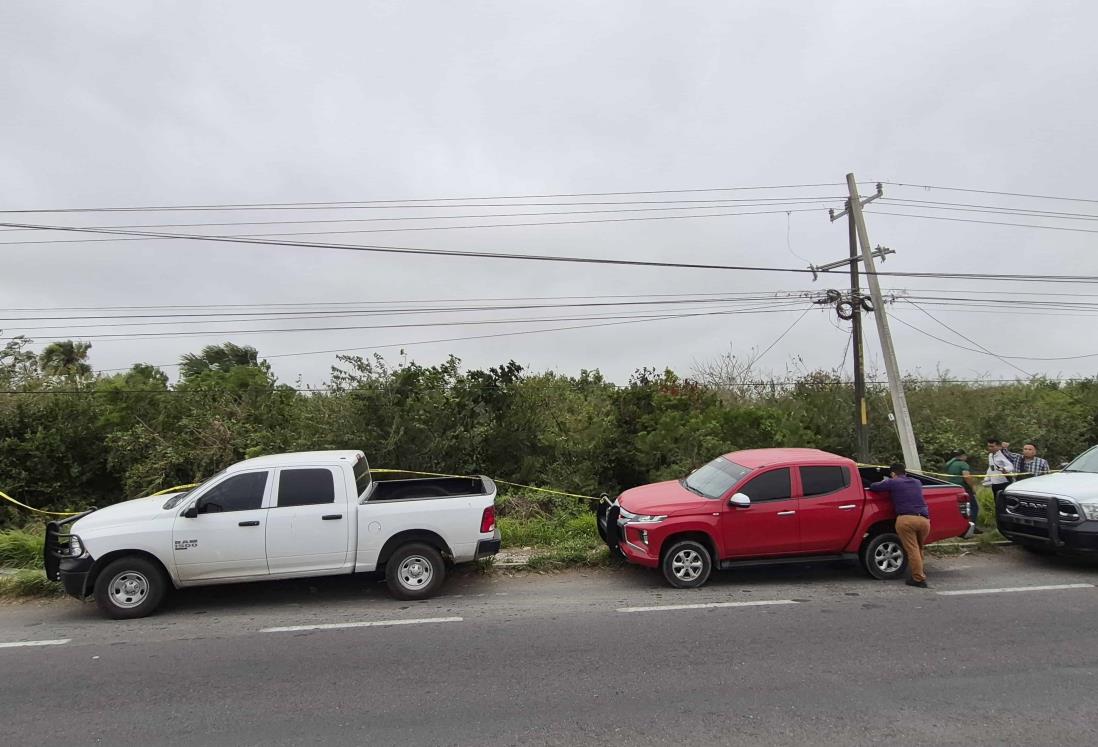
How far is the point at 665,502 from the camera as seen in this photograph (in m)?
8.84

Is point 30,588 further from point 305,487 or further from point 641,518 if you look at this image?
point 641,518

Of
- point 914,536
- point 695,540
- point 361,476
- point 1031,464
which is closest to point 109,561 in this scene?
point 361,476

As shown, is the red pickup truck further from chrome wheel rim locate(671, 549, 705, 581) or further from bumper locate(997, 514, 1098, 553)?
bumper locate(997, 514, 1098, 553)

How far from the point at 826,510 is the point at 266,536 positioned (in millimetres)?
6862

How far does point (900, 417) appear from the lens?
55.5 ft

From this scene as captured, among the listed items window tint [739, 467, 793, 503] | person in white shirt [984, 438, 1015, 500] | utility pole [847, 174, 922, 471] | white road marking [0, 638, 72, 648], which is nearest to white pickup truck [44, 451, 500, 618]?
white road marking [0, 638, 72, 648]

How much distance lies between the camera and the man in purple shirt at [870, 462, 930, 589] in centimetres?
852

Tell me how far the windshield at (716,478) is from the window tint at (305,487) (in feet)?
15.7

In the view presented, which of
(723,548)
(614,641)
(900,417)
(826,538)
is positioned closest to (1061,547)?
(826,538)

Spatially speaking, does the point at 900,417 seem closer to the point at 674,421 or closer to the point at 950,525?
the point at 674,421

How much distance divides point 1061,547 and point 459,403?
10.9 metres

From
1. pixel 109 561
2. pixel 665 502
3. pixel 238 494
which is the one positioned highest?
pixel 238 494

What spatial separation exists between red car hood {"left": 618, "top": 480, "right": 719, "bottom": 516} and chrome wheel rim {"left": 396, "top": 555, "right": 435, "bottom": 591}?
267cm

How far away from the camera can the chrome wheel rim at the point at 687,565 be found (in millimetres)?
8477
